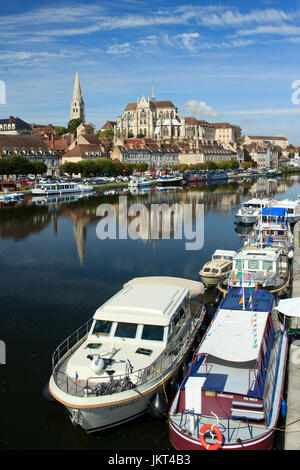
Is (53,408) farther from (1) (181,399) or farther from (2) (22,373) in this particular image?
(1) (181,399)

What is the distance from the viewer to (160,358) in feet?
45.7

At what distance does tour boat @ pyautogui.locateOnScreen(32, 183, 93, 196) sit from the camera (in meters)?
84.5

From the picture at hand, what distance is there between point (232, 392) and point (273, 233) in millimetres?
25795

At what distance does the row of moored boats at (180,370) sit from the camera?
11.3 m

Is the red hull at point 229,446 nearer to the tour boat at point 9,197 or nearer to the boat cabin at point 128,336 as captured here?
the boat cabin at point 128,336

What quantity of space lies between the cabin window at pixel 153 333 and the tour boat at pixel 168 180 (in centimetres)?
9828

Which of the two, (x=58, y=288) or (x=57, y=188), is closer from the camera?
(x=58, y=288)

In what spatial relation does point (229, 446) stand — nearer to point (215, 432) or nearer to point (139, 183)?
point (215, 432)

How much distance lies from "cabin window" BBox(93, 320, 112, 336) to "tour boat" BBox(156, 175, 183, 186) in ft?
321

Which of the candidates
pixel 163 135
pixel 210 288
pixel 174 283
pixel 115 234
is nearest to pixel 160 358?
pixel 174 283

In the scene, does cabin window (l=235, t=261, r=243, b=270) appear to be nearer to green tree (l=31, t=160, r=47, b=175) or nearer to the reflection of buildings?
the reflection of buildings

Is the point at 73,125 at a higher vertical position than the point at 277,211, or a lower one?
higher

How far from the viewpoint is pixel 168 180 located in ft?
371

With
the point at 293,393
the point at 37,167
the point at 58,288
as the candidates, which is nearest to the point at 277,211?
the point at 58,288
